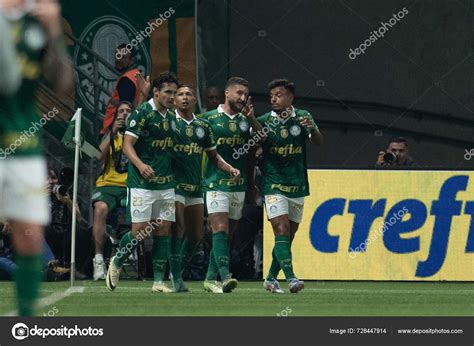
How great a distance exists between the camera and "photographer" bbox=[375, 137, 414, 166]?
1630cm

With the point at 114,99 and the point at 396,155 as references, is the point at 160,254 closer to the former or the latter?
the point at 114,99

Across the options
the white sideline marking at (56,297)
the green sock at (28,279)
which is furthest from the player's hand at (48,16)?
the white sideline marking at (56,297)

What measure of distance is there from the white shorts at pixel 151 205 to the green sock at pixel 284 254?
1.02 metres

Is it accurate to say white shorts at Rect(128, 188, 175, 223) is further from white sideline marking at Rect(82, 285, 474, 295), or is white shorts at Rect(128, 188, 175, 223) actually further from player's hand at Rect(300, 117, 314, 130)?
player's hand at Rect(300, 117, 314, 130)

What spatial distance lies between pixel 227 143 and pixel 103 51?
13.6 feet

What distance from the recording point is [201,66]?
17141 millimetres

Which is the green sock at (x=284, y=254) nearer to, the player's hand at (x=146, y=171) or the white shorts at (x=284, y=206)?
the white shorts at (x=284, y=206)

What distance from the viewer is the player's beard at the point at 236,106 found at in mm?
13766

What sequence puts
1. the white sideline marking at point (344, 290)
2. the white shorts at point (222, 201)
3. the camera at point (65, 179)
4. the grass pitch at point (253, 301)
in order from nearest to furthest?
the grass pitch at point (253, 301) < the white sideline marking at point (344, 290) < the white shorts at point (222, 201) < the camera at point (65, 179)

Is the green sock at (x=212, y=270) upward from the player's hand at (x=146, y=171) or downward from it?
downward

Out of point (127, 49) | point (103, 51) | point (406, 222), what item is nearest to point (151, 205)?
point (406, 222)
